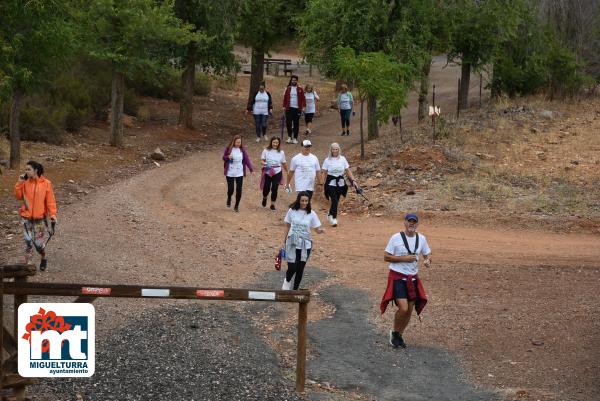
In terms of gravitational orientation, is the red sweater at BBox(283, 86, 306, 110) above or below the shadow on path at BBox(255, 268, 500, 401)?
above

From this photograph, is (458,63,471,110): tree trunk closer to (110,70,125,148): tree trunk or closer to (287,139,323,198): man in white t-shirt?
(110,70,125,148): tree trunk

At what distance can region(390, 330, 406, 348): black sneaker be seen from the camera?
12156mm

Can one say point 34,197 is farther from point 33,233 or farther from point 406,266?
point 406,266

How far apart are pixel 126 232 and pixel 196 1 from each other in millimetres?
13288

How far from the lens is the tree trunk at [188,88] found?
30.8m

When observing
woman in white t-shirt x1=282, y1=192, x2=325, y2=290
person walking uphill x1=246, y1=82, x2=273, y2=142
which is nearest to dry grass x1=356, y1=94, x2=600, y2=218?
person walking uphill x1=246, y1=82, x2=273, y2=142

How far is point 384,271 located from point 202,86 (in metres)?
25.0

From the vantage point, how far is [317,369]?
11.4m

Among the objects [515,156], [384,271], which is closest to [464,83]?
[515,156]

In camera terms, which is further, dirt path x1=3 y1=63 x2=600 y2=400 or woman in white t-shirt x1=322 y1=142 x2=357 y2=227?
woman in white t-shirt x1=322 y1=142 x2=357 y2=227

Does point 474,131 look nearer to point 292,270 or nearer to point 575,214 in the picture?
point 575,214

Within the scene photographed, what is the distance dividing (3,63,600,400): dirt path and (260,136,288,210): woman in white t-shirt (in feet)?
1.96

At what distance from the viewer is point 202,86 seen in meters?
39.5

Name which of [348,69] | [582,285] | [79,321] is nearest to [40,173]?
[79,321]
